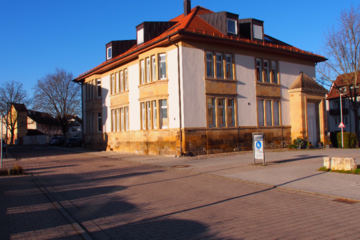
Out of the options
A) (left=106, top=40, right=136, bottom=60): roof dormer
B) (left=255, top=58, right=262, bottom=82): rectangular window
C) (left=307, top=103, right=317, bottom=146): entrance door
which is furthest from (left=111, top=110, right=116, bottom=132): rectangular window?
(left=307, top=103, right=317, bottom=146): entrance door

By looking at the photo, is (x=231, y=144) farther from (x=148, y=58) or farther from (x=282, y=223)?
(x=282, y=223)

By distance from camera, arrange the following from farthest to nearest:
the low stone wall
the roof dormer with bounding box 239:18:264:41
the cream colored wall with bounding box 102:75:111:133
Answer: the cream colored wall with bounding box 102:75:111:133
the roof dormer with bounding box 239:18:264:41
the low stone wall

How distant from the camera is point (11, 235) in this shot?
526 centimetres

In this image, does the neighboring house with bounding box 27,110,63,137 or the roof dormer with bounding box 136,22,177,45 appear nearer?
the roof dormer with bounding box 136,22,177,45

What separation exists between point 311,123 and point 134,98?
14756 millimetres

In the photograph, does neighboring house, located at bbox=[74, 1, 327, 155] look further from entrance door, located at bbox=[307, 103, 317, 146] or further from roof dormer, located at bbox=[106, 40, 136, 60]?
roof dormer, located at bbox=[106, 40, 136, 60]

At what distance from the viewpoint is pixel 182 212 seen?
6453mm

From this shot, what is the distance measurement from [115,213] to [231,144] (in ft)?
52.7

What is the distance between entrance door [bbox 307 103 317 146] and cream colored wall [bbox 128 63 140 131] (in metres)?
14.1

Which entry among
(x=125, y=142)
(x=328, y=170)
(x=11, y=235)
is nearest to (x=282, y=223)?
(x=11, y=235)

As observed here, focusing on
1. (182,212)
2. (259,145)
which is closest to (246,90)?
(259,145)

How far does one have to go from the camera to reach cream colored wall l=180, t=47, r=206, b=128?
20.2 metres

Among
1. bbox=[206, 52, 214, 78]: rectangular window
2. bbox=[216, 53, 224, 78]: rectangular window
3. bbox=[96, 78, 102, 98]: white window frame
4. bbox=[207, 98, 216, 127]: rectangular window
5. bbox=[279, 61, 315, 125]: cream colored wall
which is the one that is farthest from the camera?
bbox=[96, 78, 102, 98]: white window frame

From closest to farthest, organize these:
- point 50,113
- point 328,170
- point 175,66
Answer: point 328,170 < point 175,66 < point 50,113
